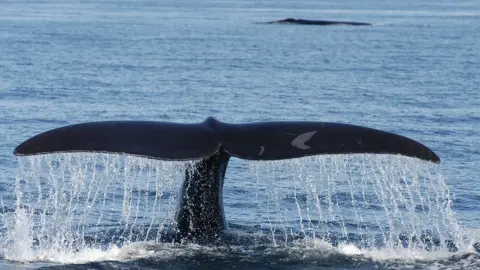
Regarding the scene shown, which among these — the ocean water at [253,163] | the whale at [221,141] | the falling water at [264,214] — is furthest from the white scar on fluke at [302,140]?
the falling water at [264,214]

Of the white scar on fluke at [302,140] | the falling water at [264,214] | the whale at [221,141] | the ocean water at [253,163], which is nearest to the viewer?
the whale at [221,141]

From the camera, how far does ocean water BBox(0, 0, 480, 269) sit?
32.1 feet

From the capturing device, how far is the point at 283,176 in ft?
49.2

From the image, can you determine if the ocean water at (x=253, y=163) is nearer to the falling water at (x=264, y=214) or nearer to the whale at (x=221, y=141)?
the falling water at (x=264, y=214)

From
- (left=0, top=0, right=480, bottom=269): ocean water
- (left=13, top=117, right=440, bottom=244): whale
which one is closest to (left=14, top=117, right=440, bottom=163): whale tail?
(left=13, top=117, right=440, bottom=244): whale

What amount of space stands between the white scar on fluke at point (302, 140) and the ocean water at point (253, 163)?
28 cm

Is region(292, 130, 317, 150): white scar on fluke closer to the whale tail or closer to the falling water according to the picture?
the whale tail

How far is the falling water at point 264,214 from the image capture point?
9945mm

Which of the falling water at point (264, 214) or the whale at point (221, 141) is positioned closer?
the whale at point (221, 141)

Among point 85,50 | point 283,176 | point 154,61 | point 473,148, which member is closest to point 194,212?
point 283,176

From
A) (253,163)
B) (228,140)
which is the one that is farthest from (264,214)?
(228,140)

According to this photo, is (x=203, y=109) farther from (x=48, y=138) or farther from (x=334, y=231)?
(x=48, y=138)

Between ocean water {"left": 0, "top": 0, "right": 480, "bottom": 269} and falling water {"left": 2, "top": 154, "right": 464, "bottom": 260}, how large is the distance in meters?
0.04

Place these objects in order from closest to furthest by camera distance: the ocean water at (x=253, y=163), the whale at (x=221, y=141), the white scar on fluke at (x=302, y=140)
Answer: the whale at (x=221, y=141)
the white scar on fluke at (x=302, y=140)
the ocean water at (x=253, y=163)
